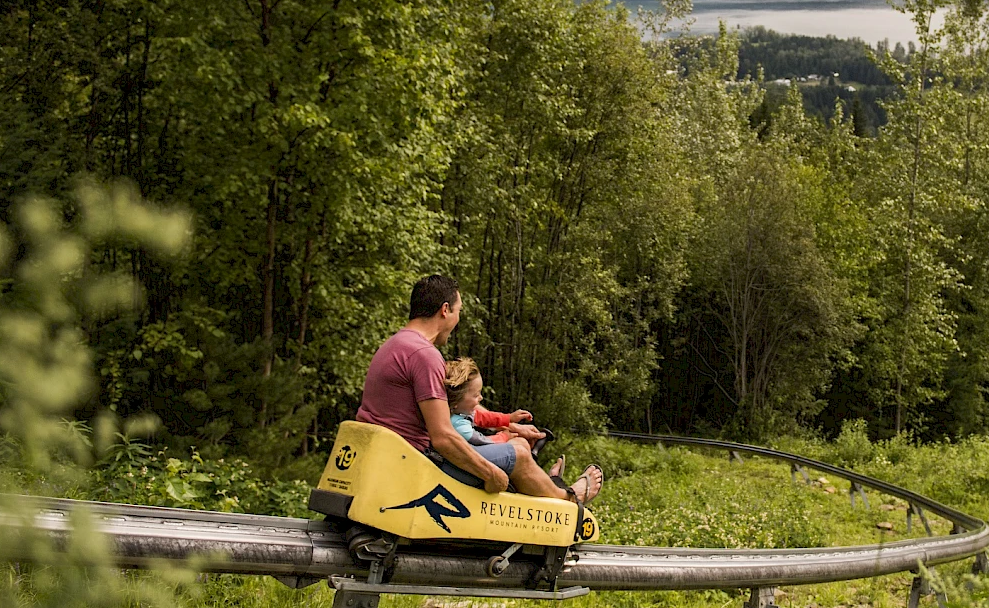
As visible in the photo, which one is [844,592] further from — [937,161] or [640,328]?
[937,161]

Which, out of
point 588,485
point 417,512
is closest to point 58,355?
point 417,512

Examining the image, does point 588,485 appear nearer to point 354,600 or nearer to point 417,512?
point 417,512

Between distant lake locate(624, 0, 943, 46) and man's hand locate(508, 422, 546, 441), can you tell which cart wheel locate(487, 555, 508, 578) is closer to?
man's hand locate(508, 422, 546, 441)

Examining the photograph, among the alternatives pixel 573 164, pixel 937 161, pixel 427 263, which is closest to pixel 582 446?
pixel 427 263

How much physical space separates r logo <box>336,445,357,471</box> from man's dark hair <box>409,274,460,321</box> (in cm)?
76

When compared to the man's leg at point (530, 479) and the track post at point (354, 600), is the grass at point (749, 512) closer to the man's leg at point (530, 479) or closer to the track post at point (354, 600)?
the track post at point (354, 600)

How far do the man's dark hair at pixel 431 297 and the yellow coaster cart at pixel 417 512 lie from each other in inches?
27.7

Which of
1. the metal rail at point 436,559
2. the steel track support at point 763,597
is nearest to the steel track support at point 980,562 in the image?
the metal rail at point 436,559

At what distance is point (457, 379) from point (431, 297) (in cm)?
45

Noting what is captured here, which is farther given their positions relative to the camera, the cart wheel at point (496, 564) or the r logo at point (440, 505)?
the cart wheel at point (496, 564)

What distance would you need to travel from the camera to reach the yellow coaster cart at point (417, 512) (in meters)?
3.75

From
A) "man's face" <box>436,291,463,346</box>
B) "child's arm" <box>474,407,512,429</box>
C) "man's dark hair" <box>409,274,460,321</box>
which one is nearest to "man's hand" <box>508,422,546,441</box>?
"child's arm" <box>474,407,512,429</box>

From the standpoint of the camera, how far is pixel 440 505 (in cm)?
390

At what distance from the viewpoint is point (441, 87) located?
14.9 metres
